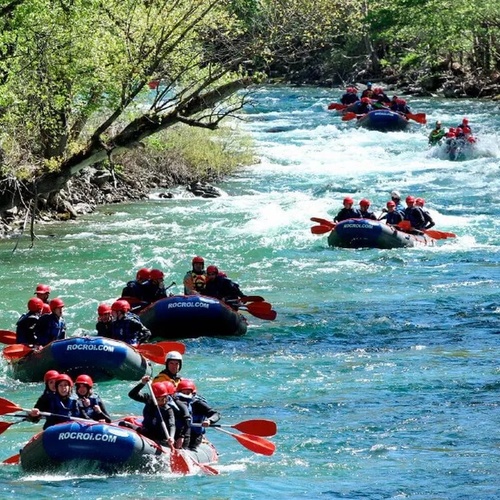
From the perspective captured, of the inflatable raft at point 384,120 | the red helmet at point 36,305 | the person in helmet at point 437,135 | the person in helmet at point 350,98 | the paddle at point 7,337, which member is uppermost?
the person in helmet at point 350,98

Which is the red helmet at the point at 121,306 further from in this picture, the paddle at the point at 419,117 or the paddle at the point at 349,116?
the paddle at the point at 349,116

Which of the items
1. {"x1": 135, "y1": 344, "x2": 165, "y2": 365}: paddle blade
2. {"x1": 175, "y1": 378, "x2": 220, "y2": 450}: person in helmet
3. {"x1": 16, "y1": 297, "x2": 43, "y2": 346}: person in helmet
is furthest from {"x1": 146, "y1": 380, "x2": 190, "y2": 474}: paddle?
{"x1": 16, "y1": 297, "x2": 43, "y2": 346}: person in helmet

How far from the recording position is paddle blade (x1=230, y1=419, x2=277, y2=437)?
12633 mm

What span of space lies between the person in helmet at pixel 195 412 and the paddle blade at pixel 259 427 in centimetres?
27

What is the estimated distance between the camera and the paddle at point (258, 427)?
12.6 meters

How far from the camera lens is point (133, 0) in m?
23.9

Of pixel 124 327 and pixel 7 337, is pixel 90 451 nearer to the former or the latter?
pixel 124 327

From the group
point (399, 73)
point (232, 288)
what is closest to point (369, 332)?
point (232, 288)

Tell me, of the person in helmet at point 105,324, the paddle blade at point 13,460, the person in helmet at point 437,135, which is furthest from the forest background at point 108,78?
the paddle blade at point 13,460

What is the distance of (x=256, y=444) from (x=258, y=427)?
22cm

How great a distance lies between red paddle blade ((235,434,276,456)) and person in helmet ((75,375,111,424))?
1.33 metres

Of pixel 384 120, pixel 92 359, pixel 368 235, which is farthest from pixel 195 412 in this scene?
pixel 384 120

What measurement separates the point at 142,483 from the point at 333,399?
3.69 meters

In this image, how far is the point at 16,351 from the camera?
51.5ft
